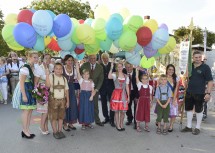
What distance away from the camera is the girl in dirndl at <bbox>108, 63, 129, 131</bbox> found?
620 centimetres

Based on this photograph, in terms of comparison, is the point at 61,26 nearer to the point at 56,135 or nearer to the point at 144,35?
the point at 144,35

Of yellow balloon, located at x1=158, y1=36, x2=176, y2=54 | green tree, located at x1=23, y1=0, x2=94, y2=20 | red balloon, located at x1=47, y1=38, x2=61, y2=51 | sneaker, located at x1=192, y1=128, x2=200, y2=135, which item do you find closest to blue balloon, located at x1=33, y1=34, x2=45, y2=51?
red balloon, located at x1=47, y1=38, x2=61, y2=51

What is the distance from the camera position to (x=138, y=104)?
20.6ft

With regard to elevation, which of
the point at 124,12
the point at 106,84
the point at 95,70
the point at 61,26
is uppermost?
the point at 124,12

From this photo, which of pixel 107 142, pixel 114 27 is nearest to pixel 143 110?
pixel 107 142

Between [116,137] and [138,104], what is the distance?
3.40 ft

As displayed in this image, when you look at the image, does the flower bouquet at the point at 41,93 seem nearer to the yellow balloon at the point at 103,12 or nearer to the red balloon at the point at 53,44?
the red balloon at the point at 53,44

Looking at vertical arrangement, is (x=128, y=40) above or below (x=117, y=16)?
below

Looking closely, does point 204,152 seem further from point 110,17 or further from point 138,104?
point 110,17

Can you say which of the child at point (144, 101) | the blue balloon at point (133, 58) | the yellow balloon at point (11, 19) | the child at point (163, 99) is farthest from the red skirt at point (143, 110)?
the yellow balloon at point (11, 19)

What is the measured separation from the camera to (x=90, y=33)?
17.2 ft

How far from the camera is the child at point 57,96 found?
17.8 ft

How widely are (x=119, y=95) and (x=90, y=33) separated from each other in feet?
5.69

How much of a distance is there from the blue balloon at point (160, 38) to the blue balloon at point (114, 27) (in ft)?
2.40
